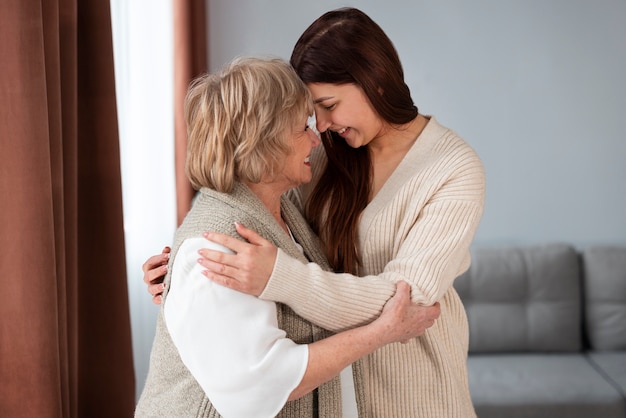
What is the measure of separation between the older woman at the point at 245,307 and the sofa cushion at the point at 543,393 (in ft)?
6.26

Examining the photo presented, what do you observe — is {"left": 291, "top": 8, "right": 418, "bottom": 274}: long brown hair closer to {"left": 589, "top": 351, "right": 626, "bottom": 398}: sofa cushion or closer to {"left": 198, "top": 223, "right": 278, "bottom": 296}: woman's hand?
{"left": 198, "top": 223, "right": 278, "bottom": 296}: woman's hand

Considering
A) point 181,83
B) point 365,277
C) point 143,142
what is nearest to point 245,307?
point 365,277

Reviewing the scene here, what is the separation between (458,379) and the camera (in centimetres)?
175

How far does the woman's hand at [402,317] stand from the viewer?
145 cm

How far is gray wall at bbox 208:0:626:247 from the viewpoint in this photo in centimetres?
412

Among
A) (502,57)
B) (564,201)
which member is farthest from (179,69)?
(564,201)

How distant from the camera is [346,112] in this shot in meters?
1.76

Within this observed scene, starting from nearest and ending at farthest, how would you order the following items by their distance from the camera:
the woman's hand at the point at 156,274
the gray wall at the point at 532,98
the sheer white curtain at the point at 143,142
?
the woman's hand at the point at 156,274, the sheer white curtain at the point at 143,142, the gray wall at the point at 532,98

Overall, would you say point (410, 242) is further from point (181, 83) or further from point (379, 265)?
point (181, 83)

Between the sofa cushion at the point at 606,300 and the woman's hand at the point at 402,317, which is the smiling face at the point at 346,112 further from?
the sofa cushion at the point at 606,300

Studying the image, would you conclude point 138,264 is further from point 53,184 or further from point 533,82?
point 533,82

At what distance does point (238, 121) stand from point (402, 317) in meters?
0.47

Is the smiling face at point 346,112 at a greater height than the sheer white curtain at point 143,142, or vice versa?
the smiling face at point 346,112

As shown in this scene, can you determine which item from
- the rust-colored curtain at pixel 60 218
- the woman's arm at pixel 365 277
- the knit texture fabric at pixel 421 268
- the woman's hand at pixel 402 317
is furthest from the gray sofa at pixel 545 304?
the woman's hand at pixel 402 317
